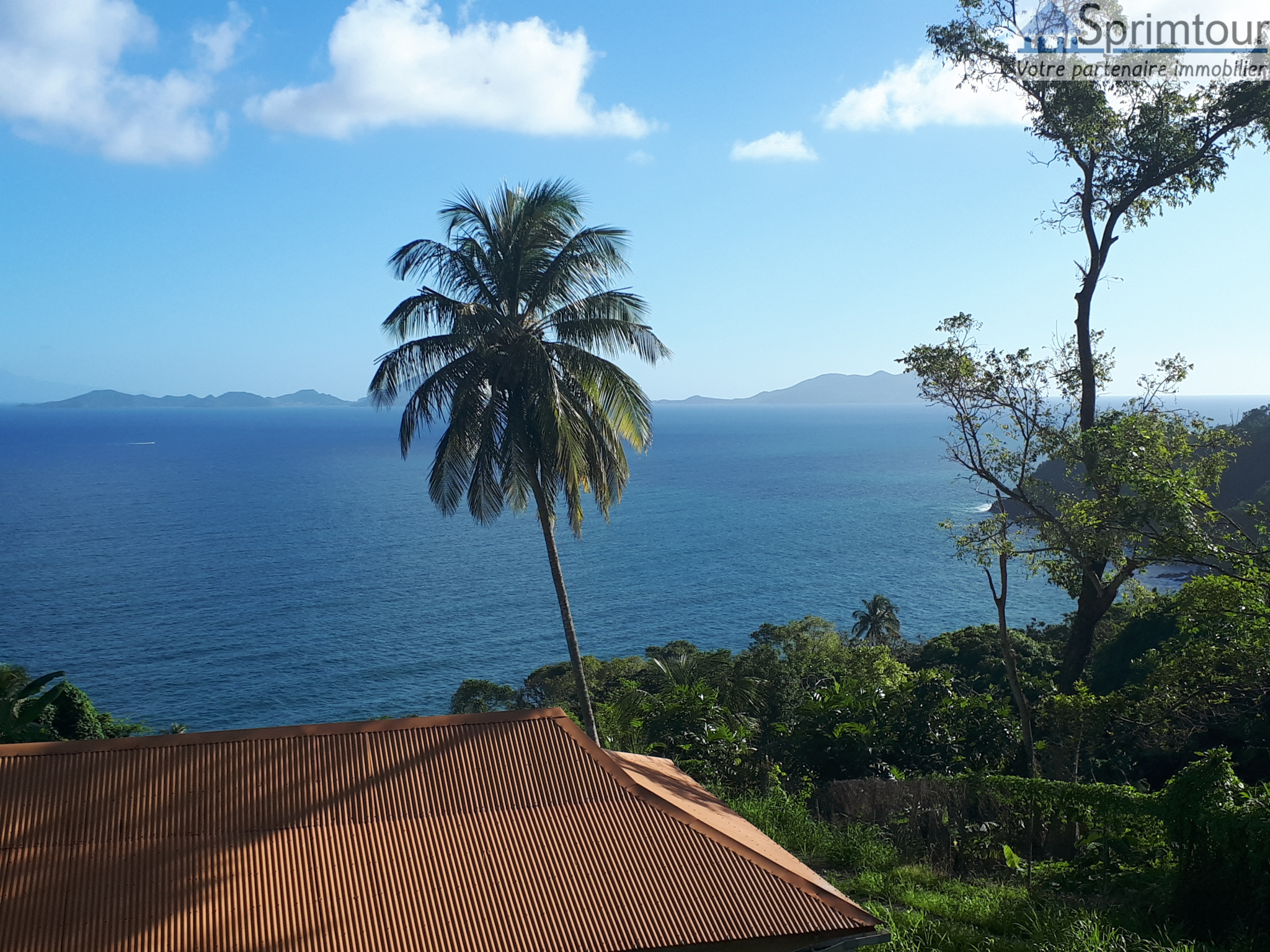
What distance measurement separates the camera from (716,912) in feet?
23.8

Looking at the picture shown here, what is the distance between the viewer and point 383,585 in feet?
237

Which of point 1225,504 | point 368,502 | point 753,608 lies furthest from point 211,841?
point 368,502

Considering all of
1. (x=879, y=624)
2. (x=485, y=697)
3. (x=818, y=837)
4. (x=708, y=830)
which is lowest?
(x=879, y=624)

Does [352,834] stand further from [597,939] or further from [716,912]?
[716,912]

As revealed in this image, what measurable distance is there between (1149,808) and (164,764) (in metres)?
11.3

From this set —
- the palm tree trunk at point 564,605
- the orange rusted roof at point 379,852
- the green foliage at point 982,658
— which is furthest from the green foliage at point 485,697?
the orange rusted roof at point 379,852

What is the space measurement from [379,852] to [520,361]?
36.3 feet

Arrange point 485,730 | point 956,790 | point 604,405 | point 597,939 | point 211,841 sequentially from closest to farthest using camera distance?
point 597,939
point 211,841
point 485,730
point 956,790
point 604,405

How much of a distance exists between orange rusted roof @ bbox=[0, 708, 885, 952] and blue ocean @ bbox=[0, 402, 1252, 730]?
39.6 meters

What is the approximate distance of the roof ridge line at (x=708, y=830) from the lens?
7.42 m

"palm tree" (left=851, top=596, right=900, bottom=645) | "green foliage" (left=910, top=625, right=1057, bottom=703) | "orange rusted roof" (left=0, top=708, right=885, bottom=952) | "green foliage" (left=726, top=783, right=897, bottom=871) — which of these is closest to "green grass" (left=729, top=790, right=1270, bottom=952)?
"green foliage" (left=726, top=783, right=897, bottom=871)

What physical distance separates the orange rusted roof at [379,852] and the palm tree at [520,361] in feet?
28.3

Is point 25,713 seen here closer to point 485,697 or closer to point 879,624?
point 485,697

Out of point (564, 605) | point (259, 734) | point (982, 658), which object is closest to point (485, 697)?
point (982, 658)
